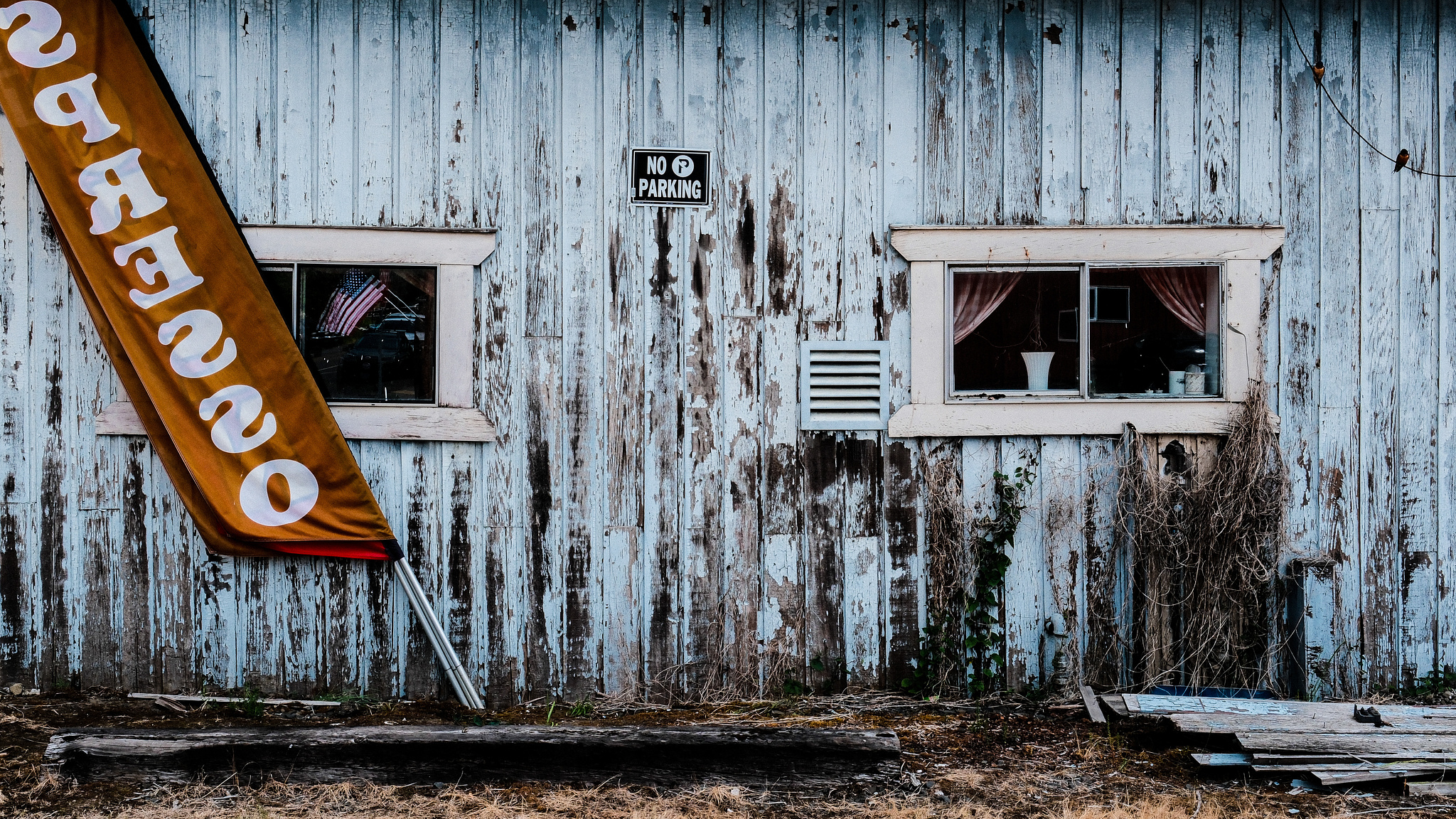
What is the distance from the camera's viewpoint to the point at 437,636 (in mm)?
4828

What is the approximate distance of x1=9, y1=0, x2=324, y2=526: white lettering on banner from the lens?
464 centimetres

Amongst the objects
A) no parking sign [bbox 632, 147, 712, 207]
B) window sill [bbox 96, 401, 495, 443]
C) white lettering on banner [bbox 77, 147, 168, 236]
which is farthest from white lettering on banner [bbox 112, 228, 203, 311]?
no parking sign [bbox 632, 147, 712, 207]

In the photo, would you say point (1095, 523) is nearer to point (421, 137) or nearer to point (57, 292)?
point (421, 137)

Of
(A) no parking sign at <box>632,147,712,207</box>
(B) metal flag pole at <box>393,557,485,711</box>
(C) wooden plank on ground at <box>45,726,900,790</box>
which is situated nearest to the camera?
(C) wooden plank on ground at <box>45,726,900,790</box>

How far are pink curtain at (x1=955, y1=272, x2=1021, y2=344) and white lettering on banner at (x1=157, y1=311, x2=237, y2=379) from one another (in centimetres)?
342

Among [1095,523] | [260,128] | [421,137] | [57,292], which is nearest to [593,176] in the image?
[421,137]

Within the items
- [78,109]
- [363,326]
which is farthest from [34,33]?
[363,326]

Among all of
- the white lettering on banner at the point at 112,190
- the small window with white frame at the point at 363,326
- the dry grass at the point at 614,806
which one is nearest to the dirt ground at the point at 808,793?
the dry grass at the point at 614,806

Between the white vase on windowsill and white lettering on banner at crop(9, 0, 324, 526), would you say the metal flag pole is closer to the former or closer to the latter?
white lettering on banner at crop(9, 0, 324, 526)

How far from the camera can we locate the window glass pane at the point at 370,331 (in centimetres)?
497

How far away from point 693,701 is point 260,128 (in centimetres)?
344

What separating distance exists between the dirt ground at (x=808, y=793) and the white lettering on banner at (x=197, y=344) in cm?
157

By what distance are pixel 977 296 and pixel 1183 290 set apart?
3.40 feet

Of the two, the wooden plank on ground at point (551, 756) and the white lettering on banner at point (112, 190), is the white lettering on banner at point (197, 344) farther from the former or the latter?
the wooden plank on ground at point (551, 756)
